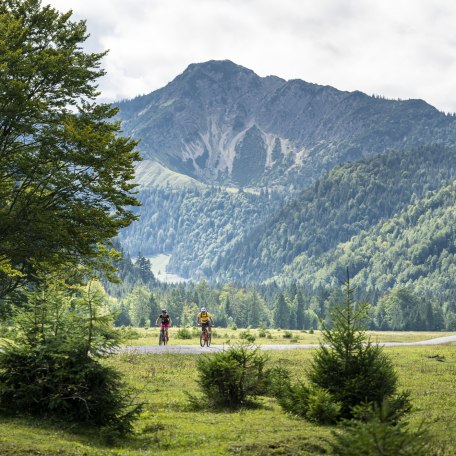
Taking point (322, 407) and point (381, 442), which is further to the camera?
point (322, 407)

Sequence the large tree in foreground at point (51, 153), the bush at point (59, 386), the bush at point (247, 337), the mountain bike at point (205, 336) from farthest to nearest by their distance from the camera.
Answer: the mountain bike at point (205, 336) < the bush at point (247, 337) < the large tree in foreground at point (51, 153) < the bush at point (59, 386)

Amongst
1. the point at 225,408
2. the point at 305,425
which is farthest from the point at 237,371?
the point at 305,425

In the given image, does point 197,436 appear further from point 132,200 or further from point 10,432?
point 132,200

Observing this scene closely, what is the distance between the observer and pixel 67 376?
49.6 feet

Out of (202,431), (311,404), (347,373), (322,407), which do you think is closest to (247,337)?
(311,404)

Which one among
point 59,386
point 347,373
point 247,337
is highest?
point 247,337

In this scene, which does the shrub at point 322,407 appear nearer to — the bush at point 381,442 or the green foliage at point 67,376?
the green foliage at point 67,376

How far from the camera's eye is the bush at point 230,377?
764 inches

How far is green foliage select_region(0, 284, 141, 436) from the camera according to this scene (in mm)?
Result: 15148

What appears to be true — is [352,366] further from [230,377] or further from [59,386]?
[59,386]

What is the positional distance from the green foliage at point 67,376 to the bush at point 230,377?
4.16 meters

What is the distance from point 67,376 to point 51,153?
401 inches

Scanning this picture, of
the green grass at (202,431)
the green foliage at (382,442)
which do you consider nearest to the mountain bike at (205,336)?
the green grass at (202,431)

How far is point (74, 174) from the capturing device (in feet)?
73.8
